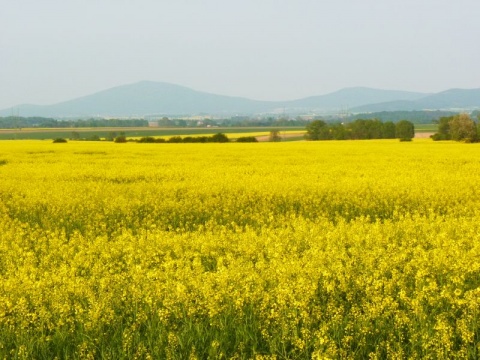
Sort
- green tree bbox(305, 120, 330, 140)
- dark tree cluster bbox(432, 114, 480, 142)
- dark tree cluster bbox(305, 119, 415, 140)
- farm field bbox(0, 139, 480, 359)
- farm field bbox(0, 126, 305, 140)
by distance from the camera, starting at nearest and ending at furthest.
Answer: farm field bbox(0, 139, 480, 359)
dark tree cluster bbox(432, 114, 480, 142)
dark tree cluster bbox(305, 119, 415, 140)
green tree bbox(305, 120, 330, 140)
farm field bbox(0, 126, 305, 140)

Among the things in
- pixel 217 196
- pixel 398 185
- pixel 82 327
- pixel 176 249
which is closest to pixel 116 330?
pixel 82 327

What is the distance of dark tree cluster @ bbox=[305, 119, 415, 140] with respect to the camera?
78.2 metres

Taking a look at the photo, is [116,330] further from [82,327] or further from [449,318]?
[449,318]

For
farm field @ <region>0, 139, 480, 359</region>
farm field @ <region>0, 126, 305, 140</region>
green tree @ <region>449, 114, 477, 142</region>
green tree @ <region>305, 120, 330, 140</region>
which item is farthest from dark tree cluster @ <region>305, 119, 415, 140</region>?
farm field @ <region>0, 139, 480, 359</region>

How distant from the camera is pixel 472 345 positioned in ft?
13.6

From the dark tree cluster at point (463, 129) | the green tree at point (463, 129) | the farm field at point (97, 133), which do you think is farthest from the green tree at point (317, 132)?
the green tree at point (463, 129)

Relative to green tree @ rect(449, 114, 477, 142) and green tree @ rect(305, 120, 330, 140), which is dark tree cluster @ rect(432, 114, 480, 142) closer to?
green tree @ rect(449, 114, 477, 142)

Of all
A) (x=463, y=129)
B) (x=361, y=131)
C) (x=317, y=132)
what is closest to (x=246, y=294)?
(x=463, y=129)

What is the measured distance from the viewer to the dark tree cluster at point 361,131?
78188 millimetres

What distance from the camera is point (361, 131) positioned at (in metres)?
79.1

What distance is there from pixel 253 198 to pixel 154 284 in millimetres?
7103

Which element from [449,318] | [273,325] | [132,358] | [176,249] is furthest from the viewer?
[176,249]

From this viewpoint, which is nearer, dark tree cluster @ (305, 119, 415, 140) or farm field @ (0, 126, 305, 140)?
dark tree cluster @ (305, 119, 415, 140)

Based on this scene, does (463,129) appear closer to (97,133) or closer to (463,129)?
(463,129)
